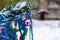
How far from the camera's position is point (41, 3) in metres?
5.61

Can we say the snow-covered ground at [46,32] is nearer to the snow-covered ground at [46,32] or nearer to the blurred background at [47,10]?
the snow-covered ground at [46,32]

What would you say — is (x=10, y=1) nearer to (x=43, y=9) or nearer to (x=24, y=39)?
(x=24, y=39)

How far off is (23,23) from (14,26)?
30mm

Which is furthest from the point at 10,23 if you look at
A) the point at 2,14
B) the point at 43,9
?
the point at 43,9

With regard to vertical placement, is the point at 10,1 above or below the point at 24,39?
above

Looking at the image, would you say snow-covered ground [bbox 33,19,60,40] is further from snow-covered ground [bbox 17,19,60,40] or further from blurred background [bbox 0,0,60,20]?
blurred background [bbox 0,0,60,20]

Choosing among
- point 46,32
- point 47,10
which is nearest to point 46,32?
point 46,32

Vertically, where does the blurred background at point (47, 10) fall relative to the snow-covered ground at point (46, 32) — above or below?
above

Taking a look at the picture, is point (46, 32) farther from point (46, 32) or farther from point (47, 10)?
point (47, 10)

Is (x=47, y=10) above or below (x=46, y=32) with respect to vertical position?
above

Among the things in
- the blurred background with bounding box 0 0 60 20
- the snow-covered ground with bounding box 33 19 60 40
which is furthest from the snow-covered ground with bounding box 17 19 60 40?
the blurred background with bounding box 0 0 60 20

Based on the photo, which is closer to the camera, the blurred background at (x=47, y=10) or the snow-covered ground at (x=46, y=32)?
the snow-covered ground at (x=46, y=32)

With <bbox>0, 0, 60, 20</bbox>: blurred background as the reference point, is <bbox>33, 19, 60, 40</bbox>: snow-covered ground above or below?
below

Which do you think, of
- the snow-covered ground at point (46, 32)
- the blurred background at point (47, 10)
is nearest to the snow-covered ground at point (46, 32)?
the snow-covered ground at point (46, 32)
